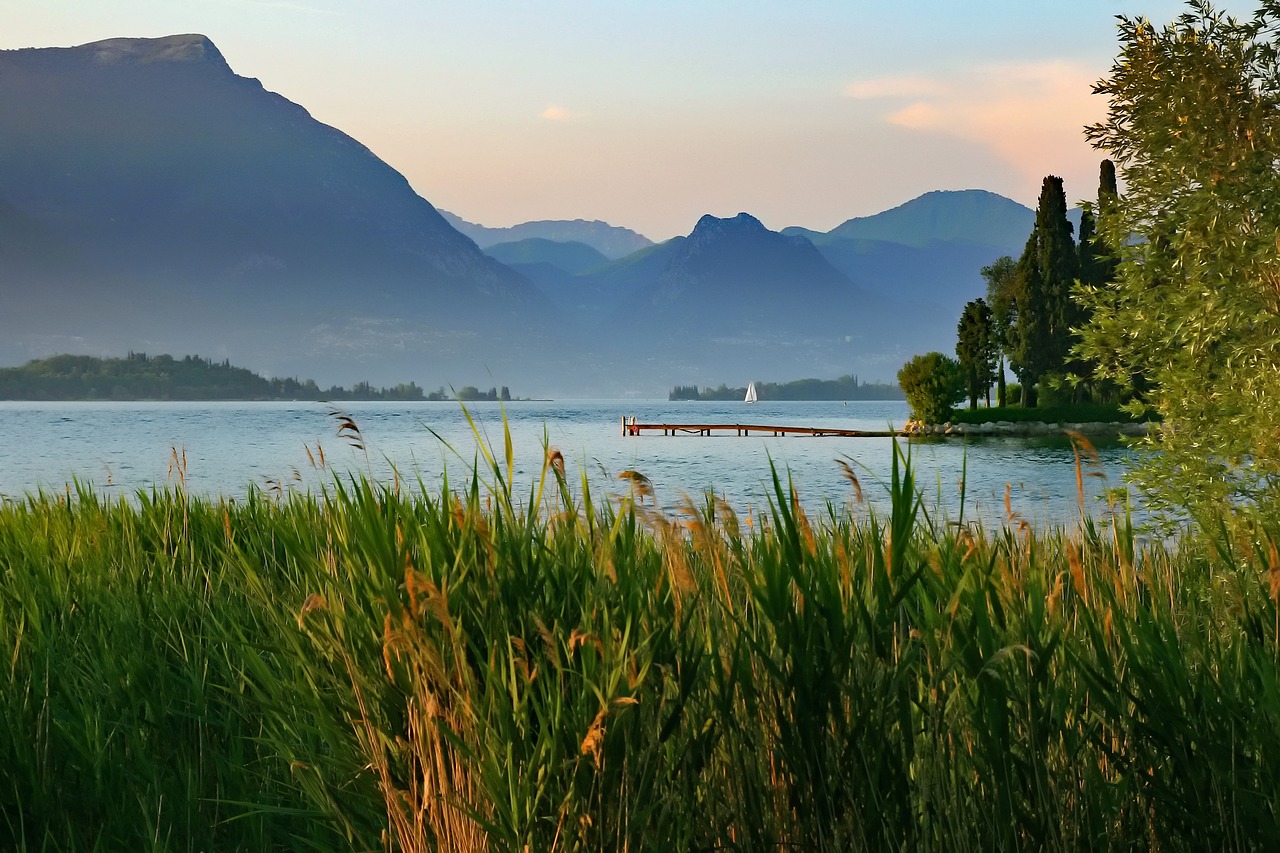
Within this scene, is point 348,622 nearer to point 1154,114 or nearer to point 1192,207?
point 1192,207

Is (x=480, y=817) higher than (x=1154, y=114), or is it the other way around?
(x=1154, y=114)

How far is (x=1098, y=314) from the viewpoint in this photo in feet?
23.6

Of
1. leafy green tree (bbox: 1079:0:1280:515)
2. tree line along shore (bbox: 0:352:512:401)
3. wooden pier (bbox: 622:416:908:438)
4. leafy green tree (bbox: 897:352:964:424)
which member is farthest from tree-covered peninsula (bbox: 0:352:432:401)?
leafy green tree (bbox: 1079:0:1280:515)

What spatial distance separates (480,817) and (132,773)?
177cm

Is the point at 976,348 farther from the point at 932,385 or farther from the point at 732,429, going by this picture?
the point at 732,429

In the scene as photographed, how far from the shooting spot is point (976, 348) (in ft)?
186

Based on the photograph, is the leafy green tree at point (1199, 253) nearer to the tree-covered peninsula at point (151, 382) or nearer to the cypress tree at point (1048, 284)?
Answer: the cypress tree at point (1048, 284)

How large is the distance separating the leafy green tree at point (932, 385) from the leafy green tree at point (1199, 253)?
49.4 m

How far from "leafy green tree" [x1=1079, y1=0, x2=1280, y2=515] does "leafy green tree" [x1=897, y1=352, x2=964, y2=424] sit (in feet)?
162

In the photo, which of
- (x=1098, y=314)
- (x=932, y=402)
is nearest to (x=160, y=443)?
(x=932, y=402)

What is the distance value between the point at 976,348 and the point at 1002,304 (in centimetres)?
300

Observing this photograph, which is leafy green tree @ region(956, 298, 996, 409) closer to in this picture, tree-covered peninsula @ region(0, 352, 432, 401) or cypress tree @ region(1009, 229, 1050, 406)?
cypress tree @ region(1009, 229, 1050, 406)

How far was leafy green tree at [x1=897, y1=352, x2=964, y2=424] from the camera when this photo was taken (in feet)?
183

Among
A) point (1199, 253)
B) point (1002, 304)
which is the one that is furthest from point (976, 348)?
point (1199, 253)
